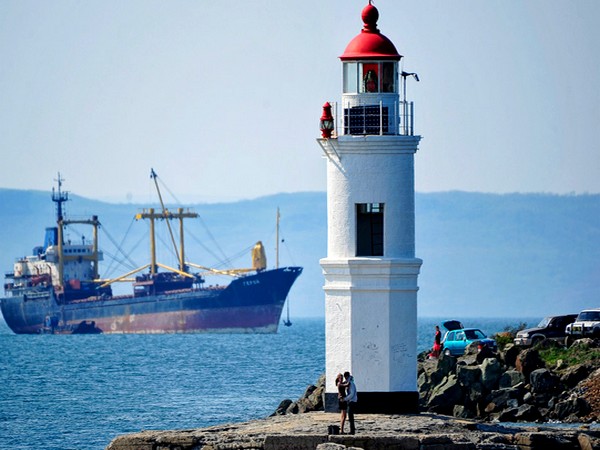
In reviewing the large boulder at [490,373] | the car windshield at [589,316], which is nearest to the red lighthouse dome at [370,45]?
the large boulder at [490,373]

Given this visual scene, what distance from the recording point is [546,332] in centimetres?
3766

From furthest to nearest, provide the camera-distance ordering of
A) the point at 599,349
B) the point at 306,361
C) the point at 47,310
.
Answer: the point at 47,310, the point at 306,361, the point at 599,349

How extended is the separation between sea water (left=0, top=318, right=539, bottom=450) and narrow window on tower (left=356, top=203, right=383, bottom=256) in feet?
42.5

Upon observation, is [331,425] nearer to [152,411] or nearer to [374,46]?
[374,46]

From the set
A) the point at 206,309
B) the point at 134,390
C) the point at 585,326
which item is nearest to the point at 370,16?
the point at 585,326

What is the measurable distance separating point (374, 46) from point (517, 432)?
5.90 meters

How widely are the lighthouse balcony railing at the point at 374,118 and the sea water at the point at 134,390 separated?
536 inches

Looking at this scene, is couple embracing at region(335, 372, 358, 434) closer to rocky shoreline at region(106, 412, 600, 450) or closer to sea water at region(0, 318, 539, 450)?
rocky shoreline at region(106, 412, 600, 450)

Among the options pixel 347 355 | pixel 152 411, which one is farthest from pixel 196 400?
pixel 347 355

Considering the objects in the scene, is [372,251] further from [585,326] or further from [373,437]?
[585,326]

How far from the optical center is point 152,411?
39.1m

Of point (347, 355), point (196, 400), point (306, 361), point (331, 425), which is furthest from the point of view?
point (306, 361)

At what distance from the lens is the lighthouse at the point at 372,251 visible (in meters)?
19.1

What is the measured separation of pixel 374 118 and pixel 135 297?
361ft
